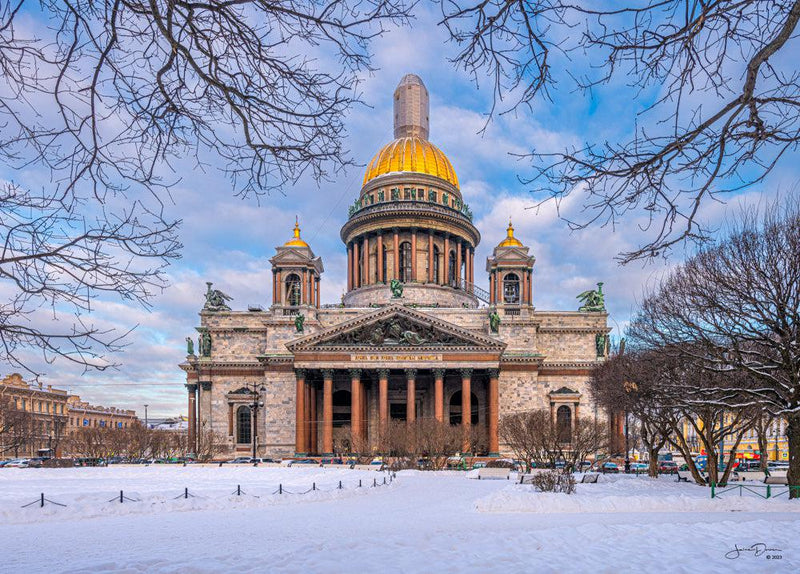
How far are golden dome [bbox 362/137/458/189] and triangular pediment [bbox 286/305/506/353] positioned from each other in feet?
76.9

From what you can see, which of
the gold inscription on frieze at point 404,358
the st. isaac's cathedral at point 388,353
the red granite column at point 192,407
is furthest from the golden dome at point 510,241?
the red granite column at point 192,407

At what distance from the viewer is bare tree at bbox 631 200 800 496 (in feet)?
78.3

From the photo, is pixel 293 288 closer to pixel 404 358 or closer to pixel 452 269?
pixel 404 358

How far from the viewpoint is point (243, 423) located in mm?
64125

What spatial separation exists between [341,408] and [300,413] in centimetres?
665

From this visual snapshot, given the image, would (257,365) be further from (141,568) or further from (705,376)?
(141,568)

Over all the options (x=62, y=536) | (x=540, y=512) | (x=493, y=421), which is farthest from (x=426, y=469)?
(x=62, y=536)

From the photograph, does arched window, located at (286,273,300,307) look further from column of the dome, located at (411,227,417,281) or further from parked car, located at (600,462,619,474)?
parked car, located at (600,462,619,474)

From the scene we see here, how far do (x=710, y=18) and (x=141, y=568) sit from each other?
10.6m

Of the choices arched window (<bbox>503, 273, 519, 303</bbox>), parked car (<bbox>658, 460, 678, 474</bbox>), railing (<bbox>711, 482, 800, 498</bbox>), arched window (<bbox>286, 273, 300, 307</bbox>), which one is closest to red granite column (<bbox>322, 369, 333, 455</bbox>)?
arched window (<bbox>286, 273, 300, 307</bbox>)

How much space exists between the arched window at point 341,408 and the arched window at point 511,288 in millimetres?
17278

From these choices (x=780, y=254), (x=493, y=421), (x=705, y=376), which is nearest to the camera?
(x=780, y=254)

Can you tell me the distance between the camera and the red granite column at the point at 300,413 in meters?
58.2

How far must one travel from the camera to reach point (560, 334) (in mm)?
65250
